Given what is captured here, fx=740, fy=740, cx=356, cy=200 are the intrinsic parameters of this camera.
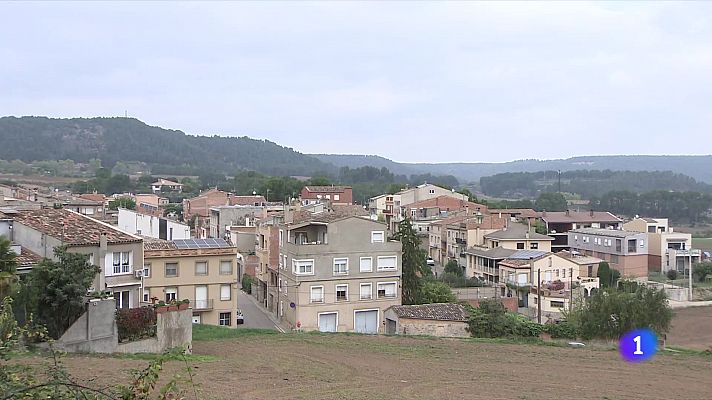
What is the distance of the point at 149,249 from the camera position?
3328 cm

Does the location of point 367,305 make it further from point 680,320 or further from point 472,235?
point 472,235

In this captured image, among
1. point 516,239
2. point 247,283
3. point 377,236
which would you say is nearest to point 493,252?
point 516,239

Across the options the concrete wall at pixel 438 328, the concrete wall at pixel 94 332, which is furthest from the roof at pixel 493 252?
the concrete wall at pixel 94 332

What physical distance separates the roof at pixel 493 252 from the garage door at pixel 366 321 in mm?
17607

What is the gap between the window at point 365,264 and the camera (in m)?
36.6

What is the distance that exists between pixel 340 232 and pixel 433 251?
3324 centimetres

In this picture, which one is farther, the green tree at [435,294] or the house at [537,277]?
the house at [537,277]

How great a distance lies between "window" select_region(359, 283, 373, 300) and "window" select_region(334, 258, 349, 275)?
1.14 metres

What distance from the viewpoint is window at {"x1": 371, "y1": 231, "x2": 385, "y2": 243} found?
1459 inches

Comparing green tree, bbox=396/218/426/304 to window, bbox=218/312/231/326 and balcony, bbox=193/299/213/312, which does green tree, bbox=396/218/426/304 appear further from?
balcony, bbox=193/299/213/312

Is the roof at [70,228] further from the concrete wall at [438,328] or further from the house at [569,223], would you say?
the house at [569,223]

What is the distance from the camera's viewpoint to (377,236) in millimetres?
37188

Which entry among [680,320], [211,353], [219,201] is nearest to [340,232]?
[211,353]

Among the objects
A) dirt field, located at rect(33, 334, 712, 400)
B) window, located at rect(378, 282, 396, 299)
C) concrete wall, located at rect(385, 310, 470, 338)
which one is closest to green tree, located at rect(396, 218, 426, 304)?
window, located at rect(378, 282, 396, 299)
